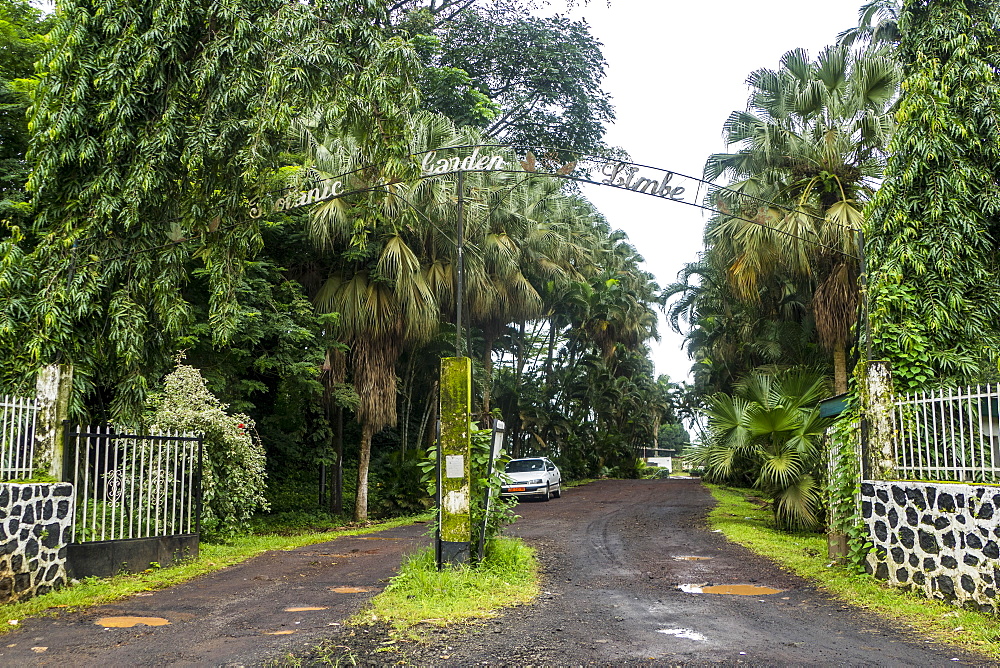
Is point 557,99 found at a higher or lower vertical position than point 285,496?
higher

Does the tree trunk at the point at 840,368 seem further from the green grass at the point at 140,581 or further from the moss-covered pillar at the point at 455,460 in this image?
the moss-covered pillar at the point at 455,460

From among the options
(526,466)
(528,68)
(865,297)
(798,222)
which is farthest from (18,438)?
Answer: (528,68)

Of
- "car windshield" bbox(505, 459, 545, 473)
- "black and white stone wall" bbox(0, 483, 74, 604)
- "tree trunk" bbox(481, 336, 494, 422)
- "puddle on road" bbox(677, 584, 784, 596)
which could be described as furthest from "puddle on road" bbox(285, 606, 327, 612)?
"car windshield" bbox(505, 459, 545, 473)

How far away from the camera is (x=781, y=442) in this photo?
16.0m

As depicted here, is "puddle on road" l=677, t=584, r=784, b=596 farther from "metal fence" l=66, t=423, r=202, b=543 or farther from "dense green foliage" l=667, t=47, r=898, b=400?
"dense green foliage" l=667, t=47, r=898, b=400

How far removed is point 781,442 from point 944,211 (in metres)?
6.38

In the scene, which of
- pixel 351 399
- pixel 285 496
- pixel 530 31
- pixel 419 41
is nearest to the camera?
pixel 351 399

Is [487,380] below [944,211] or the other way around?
below

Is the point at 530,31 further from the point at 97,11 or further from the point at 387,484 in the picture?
the point at 97,11

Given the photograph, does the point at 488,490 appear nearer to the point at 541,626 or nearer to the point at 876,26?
the point at 541,626

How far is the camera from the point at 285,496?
2286cm

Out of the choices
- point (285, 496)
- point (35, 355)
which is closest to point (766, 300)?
point (285, 496)

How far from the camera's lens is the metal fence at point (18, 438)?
29.6 feet

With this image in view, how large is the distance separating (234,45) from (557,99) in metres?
24.0
